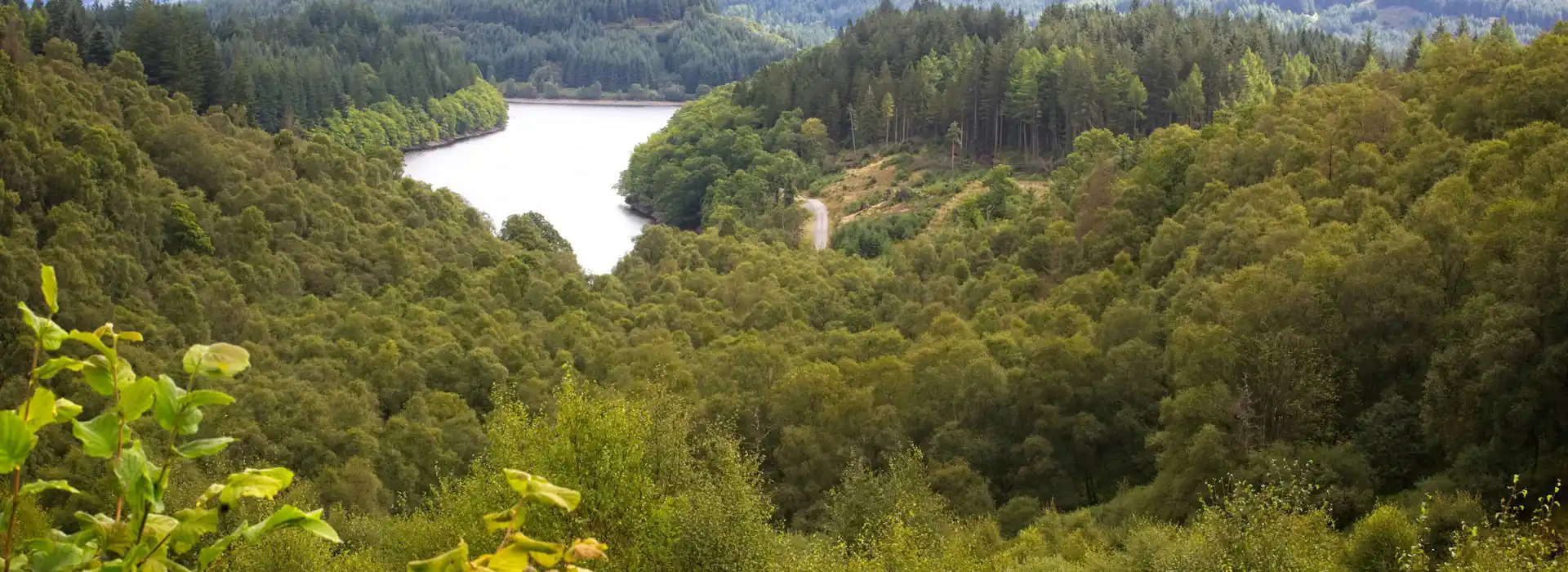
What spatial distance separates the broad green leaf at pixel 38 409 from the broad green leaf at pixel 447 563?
1440 millimetres

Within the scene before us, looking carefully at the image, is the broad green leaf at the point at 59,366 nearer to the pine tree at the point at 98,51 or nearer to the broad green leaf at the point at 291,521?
the broad green leaf at the point at 291,521

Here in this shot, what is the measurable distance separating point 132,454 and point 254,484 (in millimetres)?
440

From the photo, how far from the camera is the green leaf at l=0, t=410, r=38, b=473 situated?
4352 mm

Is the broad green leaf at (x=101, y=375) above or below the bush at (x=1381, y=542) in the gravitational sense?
above

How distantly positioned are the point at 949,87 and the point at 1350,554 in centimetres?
9925

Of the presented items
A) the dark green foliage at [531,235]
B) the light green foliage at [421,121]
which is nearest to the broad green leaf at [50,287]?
the dark green foliage at [531,235]

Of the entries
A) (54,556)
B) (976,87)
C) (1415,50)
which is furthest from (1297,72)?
(54,556)

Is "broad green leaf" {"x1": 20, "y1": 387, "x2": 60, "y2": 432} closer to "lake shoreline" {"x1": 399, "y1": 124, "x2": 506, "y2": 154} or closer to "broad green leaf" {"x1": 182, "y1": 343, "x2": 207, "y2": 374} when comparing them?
"broad green leaf" {"x1": 182, "y1": 343, "x2": 207, "y2": 374}

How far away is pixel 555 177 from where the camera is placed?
455ft

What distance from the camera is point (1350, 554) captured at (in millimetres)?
24438

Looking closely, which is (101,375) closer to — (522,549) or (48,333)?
(48,333)

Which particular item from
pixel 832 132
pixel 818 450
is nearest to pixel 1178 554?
pixel 818 450

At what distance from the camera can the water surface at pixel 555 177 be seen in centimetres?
11462

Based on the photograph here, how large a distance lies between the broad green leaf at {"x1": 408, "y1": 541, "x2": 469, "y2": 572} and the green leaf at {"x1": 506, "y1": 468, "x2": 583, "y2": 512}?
29 centimetres
